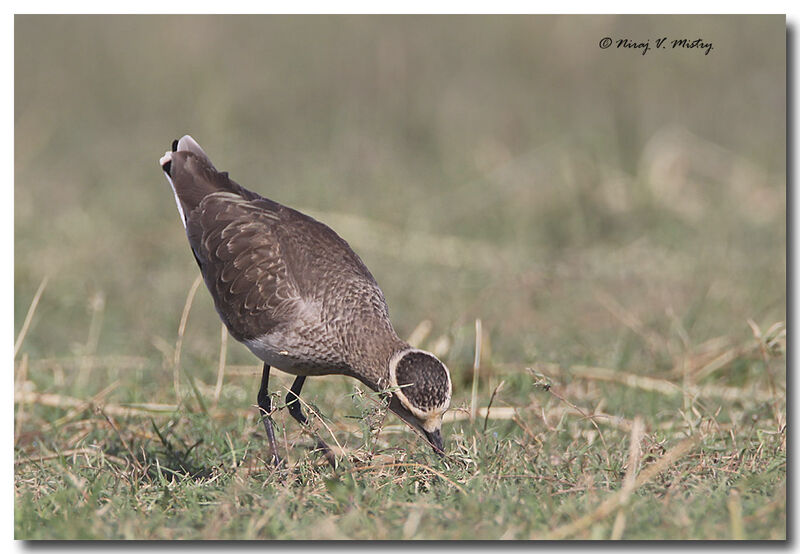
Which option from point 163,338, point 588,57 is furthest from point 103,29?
point 588,57

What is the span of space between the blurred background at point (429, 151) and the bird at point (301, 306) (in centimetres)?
277

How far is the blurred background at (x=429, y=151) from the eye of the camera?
9195 millimetres

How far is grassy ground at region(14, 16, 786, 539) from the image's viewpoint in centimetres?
479

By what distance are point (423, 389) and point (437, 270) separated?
4.34 meters

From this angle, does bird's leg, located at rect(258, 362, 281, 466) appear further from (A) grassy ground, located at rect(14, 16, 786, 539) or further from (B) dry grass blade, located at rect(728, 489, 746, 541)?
(B) dry grass blade, located at rect(728, 489, 746, 541)

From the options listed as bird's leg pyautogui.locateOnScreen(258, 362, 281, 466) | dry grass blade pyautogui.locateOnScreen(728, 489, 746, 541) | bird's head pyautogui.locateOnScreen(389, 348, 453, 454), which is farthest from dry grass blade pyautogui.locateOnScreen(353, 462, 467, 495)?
dry grass blade pyautogui.locateOnScreen(728, 489, 746, 541)

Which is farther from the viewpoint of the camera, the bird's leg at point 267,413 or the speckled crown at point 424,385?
the bird's leg at point 267,413

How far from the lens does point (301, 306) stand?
18.1 ft

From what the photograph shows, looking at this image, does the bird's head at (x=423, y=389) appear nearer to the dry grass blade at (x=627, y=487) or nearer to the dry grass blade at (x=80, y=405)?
the dry grass blade at (x=627, y=487)

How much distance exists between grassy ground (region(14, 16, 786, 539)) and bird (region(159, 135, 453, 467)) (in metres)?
0.22

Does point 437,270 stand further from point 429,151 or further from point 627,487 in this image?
point 627,487

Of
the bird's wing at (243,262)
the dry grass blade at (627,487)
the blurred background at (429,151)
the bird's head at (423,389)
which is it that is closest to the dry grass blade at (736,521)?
the dry grass blade at (627,487)
